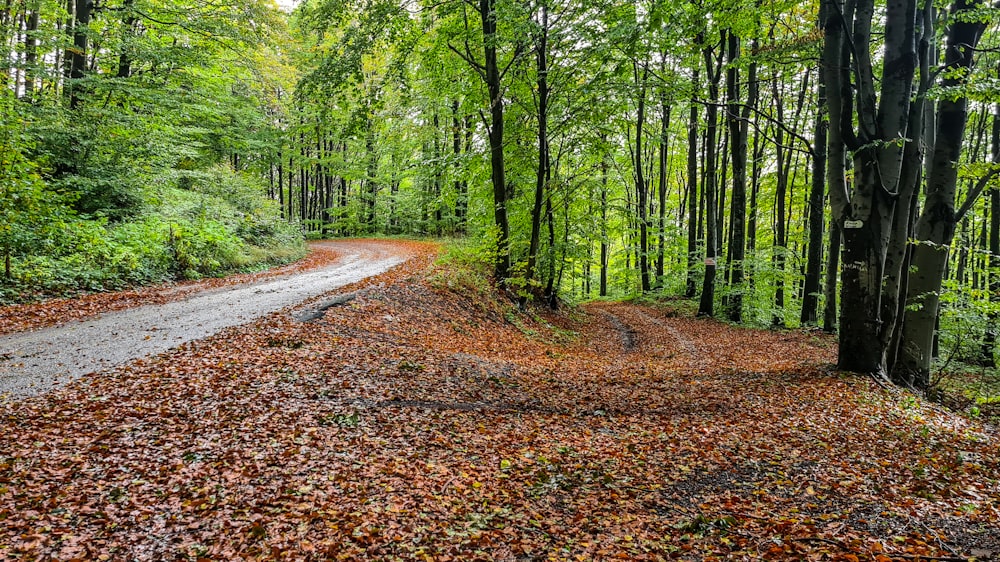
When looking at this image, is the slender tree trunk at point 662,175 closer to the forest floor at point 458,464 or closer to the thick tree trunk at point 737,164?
the thick tree trunk at point 737,164

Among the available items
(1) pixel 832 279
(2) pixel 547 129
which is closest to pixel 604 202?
(2) pixel 547 129

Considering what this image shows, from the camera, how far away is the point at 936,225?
782 cm

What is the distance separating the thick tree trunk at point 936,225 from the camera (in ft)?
25.5

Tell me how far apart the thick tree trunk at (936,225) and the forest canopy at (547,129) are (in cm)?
3

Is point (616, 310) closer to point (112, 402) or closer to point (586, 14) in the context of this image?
point (586, 14)

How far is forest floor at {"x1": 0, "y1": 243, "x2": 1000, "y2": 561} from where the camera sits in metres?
3.38

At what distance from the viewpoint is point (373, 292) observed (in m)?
10.8

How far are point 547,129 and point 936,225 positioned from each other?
925 centimetres

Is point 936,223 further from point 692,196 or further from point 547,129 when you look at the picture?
point 692,196

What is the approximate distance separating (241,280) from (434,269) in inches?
214

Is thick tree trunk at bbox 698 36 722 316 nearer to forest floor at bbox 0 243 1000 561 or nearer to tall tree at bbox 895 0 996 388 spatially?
tall tree at bbox 895 0 996 388

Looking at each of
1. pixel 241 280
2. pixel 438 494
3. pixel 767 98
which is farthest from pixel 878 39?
pixel 241 280

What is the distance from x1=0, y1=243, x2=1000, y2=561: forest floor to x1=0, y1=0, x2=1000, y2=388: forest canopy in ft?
9.84

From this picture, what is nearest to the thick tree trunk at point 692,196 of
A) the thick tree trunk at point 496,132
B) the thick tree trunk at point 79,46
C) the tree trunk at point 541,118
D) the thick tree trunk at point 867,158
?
the tree trunk at point 541,118
